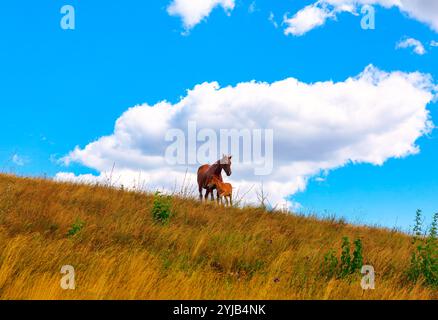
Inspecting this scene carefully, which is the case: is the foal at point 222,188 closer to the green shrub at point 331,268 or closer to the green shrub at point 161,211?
the green shrub at point 161,211

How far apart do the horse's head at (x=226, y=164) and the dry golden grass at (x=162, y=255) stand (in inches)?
217

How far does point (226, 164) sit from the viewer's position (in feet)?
54.1

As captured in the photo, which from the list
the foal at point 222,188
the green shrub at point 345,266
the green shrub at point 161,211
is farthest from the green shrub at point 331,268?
the foal at point 222,188

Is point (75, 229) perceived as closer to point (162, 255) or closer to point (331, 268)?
point (162, 255)

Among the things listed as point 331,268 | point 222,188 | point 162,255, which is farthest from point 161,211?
point 222,188

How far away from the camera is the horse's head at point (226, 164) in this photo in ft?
53.6

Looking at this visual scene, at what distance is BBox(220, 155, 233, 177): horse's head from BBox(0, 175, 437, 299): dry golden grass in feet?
18.1

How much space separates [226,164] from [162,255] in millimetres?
9998

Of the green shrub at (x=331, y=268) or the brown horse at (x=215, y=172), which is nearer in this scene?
the green shrub at (x=331, y=268)
